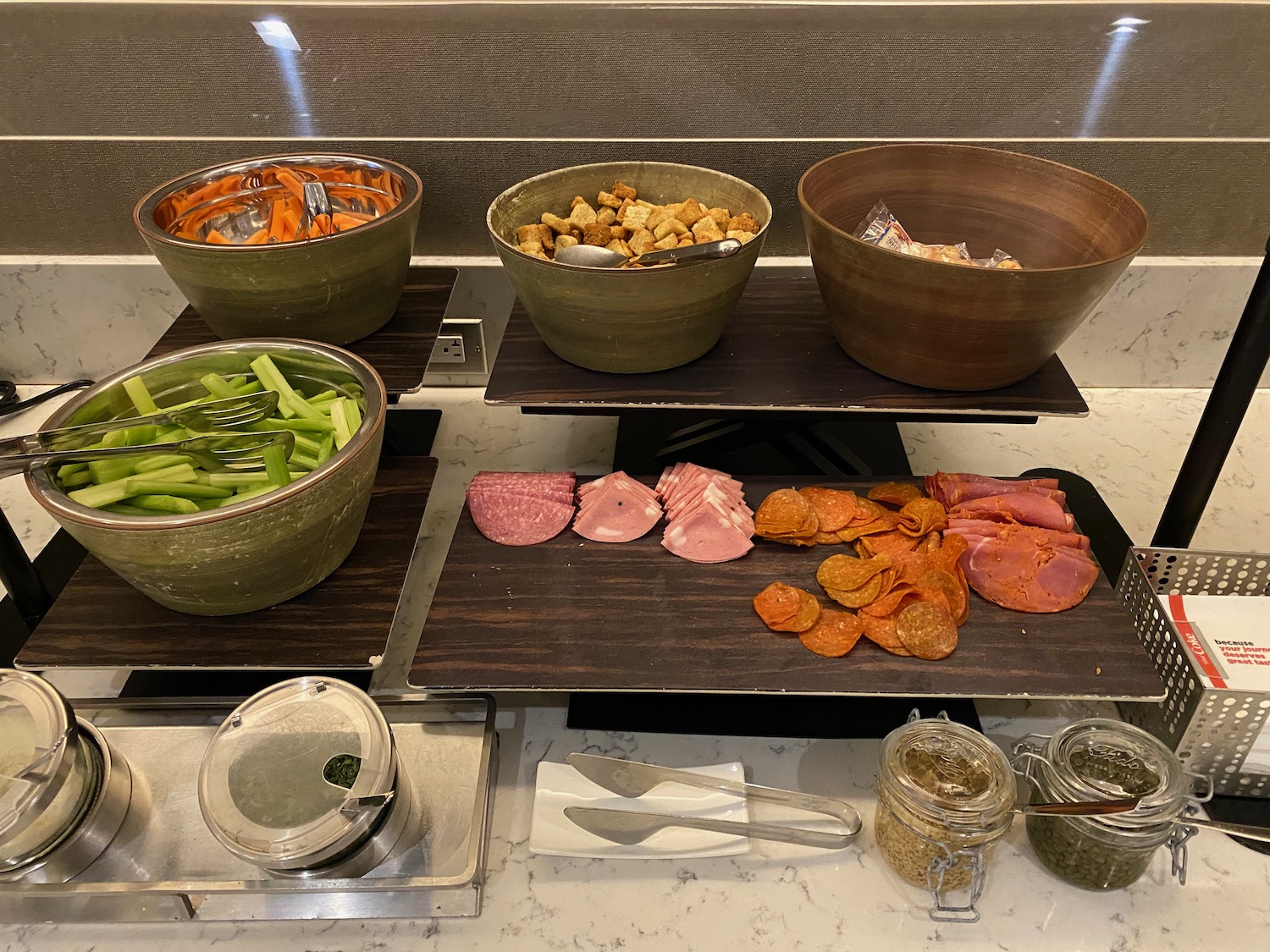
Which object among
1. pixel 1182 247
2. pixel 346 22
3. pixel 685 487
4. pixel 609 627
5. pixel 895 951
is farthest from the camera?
pixel 1182 247

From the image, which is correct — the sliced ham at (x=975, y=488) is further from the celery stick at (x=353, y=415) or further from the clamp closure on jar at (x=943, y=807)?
the celery stick at (x=353, y=415)

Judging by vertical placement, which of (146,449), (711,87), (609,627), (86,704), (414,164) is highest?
(711,87)

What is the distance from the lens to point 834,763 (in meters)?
0.90

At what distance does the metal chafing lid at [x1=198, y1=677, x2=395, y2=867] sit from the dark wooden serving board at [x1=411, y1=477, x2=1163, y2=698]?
8 centimetres

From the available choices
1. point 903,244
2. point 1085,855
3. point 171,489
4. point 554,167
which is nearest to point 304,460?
point 171,489

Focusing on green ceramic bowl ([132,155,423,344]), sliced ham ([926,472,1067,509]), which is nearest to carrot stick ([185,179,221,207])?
green ceramic bowl ([132,155,423,344])

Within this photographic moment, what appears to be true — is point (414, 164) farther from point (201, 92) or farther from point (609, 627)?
point (609, 627)

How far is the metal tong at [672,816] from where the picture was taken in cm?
81

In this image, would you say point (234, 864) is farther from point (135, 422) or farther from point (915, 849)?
point (915, 849)

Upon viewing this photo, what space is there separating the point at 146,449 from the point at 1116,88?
123 cm

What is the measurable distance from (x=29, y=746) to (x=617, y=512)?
586 millimetres

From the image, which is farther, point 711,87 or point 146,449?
point 711,87

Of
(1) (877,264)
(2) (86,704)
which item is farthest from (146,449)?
(1) (877,264)

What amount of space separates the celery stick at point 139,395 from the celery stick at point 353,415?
0.20 metres
